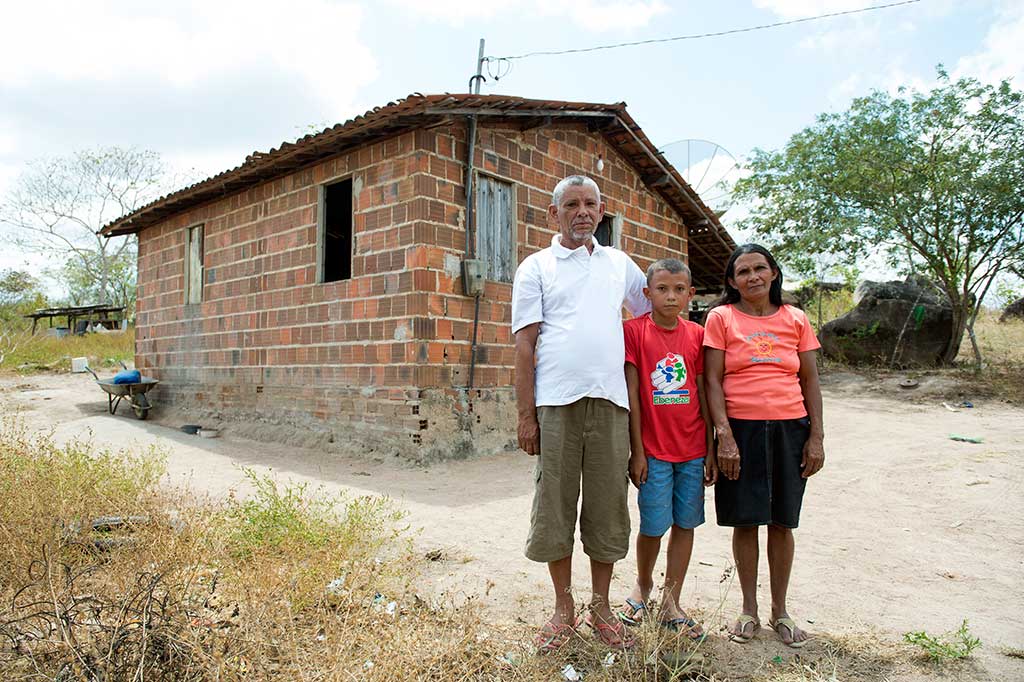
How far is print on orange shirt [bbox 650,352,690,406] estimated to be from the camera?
267 centimetres

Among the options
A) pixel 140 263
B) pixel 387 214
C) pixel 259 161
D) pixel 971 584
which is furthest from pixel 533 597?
pixel 140 263

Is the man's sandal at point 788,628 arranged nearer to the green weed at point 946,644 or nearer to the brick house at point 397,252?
the green weed at point 946,644

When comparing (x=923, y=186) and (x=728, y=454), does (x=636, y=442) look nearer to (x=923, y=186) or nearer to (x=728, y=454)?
(x=728, y=454)

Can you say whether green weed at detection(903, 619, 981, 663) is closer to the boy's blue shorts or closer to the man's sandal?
the man's sandal

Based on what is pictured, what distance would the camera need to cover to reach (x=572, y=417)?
251 cm

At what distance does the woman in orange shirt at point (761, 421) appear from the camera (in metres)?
2.63

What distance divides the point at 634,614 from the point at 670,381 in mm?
999

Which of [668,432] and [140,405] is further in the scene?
[140,405]

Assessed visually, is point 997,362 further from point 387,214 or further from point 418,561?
point 418,561

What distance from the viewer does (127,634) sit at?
2.12 m

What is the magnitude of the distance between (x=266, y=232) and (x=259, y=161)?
3.08ft

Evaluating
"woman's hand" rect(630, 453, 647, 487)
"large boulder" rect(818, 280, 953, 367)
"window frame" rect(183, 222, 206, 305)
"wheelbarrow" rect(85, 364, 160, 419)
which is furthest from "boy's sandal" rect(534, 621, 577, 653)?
"large boulder" rect(818, 280, 953, 367)

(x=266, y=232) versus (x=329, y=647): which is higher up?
(x=266, y=232)

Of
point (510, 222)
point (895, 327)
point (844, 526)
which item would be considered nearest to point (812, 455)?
point (844, 526)
